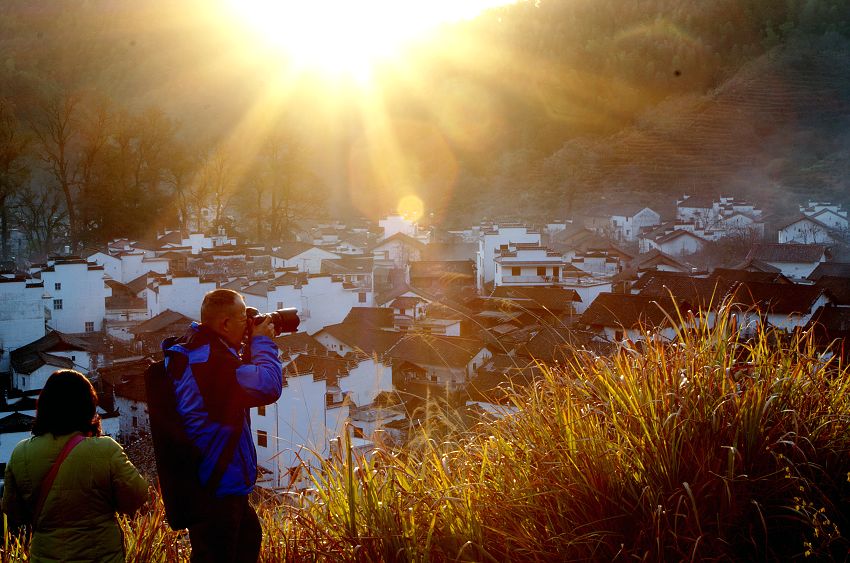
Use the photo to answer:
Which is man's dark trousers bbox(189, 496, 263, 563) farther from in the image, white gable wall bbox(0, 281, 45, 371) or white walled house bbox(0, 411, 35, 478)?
white gable wall bbox(0, 281, 45, 371)

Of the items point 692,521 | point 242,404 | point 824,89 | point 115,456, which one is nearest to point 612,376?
point 692,521

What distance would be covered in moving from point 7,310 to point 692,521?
13613 millimetres

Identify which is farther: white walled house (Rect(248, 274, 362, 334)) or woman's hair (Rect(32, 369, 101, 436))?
white walled house (Rect(248, 274, 362, 334))

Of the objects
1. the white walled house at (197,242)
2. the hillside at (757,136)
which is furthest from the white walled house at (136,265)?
the hillside at (757,136)

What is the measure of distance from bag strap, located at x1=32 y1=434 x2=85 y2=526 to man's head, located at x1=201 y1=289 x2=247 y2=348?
403 mm

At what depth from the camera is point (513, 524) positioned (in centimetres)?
192

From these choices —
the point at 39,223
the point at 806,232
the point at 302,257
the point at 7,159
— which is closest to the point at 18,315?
the point at 302,257

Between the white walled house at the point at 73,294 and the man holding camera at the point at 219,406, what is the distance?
47.3ft

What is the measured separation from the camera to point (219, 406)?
6.14ft

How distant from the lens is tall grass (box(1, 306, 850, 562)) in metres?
1.77

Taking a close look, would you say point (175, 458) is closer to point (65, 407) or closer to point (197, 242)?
point (65, 407)

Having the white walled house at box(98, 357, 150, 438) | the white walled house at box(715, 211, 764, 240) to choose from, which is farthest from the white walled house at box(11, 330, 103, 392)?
the white walled house at box(715, 211, 764, 240)

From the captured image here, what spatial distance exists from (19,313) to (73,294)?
2.01 metres

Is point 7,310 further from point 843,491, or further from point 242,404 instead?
point 843,491
